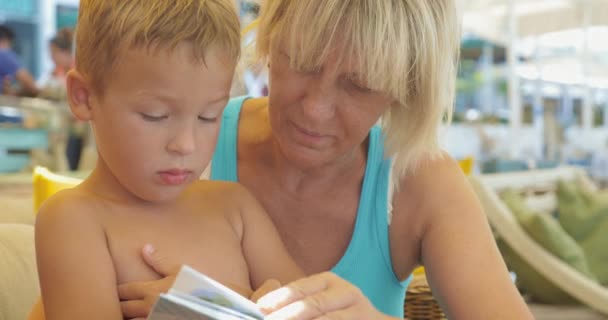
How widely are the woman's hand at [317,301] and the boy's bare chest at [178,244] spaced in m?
0.16

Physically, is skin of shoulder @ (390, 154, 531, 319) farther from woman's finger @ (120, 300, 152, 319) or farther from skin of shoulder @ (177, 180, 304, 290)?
woman's finger @ (120, 300, 152, 319)

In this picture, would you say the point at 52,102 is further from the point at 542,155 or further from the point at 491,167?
the point at 542,155

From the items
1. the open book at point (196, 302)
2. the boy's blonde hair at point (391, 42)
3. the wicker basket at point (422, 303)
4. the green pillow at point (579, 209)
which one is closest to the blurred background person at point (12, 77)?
the green pillow at point (579, 209)

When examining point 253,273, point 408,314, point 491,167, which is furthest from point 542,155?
point 253,273

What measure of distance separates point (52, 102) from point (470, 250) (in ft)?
18.2

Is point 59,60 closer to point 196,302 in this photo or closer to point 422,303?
point 422,303

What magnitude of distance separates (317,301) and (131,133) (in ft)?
1.20

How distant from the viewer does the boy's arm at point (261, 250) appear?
4.62 feet

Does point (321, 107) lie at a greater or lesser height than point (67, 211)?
greater

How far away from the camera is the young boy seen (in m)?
1.17

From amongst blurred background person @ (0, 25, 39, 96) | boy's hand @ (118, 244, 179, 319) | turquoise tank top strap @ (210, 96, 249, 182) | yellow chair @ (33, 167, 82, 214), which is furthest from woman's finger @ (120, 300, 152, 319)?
blurred background person @ (0, 25, 39, 96)

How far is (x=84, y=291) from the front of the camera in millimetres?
1161

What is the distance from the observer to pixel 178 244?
130 cm

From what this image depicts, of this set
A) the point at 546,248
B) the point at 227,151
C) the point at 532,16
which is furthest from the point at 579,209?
the point at 532,16
